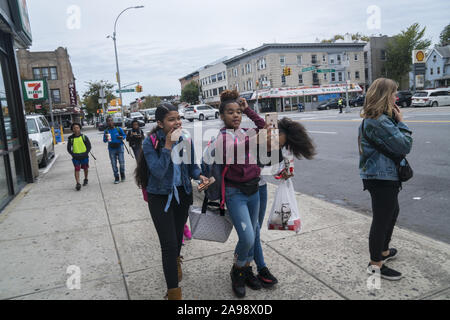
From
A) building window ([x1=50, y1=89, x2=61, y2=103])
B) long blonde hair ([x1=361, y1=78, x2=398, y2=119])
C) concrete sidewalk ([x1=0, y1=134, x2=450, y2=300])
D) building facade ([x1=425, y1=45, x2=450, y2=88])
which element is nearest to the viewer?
long blonde hair ([x1=361, y1=78, x2=398, y2=119])

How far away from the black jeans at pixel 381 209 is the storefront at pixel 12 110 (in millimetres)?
6817

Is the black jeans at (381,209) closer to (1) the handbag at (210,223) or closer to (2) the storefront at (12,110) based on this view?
(1) the handbag at (210,223)

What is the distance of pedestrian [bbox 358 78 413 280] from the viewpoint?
2826mm

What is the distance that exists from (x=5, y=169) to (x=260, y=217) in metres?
6.19

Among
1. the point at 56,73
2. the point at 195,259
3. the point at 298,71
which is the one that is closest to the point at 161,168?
the point at 195,259

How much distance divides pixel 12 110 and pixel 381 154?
8737mm

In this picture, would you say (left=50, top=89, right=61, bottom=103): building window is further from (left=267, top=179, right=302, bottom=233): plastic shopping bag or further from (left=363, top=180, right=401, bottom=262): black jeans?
(left=363, top=180, right=401, bottom=262): black jeans

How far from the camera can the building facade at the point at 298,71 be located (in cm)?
5225

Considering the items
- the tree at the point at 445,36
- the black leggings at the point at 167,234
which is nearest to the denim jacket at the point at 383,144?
the black leggings at the point at 167,234

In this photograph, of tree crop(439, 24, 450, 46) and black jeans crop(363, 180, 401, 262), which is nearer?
black jeans crop(363, 180, 401, 262)

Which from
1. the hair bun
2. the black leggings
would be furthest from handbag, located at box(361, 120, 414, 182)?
the black leggings

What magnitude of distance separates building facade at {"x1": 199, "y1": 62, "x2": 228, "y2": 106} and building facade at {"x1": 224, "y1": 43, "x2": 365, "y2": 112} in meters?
9.28

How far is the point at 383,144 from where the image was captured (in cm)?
288

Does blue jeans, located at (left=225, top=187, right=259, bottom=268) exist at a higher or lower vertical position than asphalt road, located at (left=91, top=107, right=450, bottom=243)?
higher
